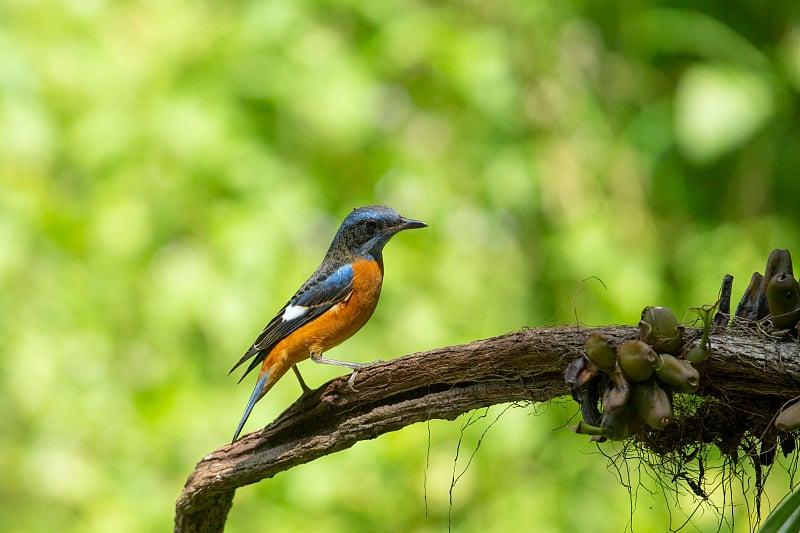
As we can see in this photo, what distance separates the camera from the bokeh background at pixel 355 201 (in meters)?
4.55

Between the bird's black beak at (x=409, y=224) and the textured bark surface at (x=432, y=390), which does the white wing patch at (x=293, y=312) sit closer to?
the bird's black beak at (x=409, y=224)

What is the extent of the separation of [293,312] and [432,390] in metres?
1.51

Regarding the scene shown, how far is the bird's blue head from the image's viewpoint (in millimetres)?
3781

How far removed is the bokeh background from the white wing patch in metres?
0.98

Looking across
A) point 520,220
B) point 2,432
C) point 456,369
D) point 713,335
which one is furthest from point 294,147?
point 713,335

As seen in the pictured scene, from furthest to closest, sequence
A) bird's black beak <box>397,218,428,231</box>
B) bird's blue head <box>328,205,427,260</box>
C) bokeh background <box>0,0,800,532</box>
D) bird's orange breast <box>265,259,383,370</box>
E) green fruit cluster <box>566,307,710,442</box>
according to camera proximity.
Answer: bokeh background <box>0,0,800,532</box>
bird's blue head <box>328,205,427,260</box>
bird's black beak <box>397,218,428,231</box>
bird's orange breast <box>265,259,383,370</box>
green fruit cluster <box>566,307,710,442</box>

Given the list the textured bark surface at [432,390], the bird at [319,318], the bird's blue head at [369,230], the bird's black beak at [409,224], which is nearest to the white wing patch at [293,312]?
the bird at [319,318]

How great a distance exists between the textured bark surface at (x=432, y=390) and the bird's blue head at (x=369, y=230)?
1.31 meters

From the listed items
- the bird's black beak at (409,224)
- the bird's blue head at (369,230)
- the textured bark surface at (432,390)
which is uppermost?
the bird's blue head at (369,230)

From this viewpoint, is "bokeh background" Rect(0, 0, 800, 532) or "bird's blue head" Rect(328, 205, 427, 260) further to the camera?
"bokeh background" Rect(0, 0, 800, 532)

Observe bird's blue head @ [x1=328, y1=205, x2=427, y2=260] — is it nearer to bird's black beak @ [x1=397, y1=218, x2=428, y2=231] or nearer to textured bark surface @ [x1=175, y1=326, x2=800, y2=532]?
bird's black beak @ [x1=397, y1=218, x2=428, y2=231]

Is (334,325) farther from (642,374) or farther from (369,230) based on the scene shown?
(642,374)

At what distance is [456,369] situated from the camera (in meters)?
2.00

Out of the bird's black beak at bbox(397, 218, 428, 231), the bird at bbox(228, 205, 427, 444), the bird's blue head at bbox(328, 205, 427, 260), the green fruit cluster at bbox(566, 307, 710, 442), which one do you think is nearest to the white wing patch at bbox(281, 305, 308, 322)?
the bird at bbox(228, 205, 427, 444)
